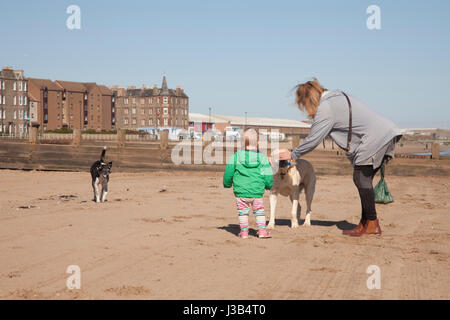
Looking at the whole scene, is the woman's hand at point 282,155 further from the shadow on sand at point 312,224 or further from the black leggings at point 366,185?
the shadow on sand at point 312,224

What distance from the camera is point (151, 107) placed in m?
121

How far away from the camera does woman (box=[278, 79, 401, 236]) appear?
658 centimetres

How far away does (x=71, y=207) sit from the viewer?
9891 mm

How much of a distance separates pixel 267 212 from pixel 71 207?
3942 mm

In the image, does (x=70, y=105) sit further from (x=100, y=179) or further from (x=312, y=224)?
(x=312, y=224)

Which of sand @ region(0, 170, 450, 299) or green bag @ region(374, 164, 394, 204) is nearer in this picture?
sand @ region(0, 170, 450, 299)

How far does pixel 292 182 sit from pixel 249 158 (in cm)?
117

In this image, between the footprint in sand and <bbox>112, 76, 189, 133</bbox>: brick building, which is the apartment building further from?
the footprint in sand

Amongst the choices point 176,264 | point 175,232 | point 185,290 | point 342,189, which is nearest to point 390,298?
point 185,290

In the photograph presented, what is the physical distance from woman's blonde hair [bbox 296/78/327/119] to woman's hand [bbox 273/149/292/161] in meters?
0.60

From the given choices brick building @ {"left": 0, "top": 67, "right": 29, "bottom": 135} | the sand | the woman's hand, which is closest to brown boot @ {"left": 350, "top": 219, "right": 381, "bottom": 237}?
the sand

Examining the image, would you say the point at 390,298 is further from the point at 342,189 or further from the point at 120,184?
the point at 120,184

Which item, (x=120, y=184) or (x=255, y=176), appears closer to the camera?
(x=255, y=176)

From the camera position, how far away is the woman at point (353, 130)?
6.58m
